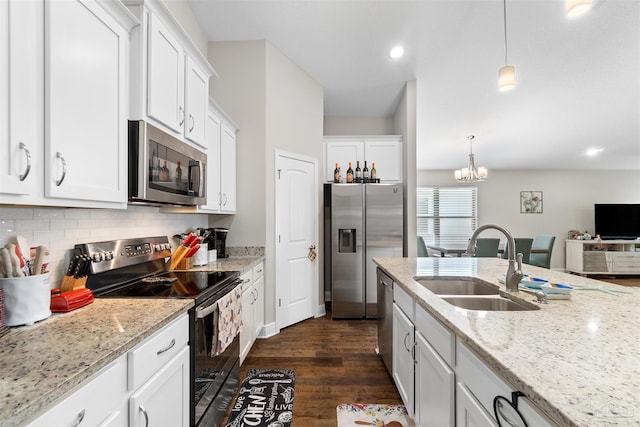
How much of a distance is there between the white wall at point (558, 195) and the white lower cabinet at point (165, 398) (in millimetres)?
7834

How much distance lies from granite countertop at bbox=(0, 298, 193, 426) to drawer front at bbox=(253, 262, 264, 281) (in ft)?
5.01

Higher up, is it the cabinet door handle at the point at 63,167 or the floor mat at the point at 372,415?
the cabinet door handle at the point at 63,167

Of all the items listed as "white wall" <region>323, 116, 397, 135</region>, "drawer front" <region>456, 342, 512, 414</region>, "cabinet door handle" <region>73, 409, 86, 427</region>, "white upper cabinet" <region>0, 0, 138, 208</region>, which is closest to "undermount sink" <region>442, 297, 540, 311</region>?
"drawer front" <region>456, 342, 512, 414</region>

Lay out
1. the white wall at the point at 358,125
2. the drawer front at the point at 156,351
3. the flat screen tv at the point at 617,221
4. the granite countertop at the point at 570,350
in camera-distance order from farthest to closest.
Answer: the flat screen tv at the point at 617,221
the white wall at the point at 358,125
the drawer front at the point at 156,351
the granite countertop at the point at 570,350

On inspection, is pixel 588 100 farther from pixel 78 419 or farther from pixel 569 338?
pixel 78 419

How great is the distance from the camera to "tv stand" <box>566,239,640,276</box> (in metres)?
6.82

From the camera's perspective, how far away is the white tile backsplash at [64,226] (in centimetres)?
125

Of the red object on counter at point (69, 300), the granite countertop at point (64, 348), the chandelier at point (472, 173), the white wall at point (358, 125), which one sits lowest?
the granite countertop at point (64, 348)

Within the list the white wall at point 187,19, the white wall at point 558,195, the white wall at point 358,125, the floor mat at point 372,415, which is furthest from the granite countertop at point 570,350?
the white wall at point 558,195

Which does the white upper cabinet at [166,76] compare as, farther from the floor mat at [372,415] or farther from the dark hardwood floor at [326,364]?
the floor mat at [372,415]

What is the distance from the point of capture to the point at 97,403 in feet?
2.74

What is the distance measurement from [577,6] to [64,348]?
9.11 feet

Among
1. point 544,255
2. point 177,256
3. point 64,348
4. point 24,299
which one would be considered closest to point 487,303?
point 64,348

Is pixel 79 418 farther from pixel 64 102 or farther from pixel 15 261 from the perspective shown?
pixel 64 102
